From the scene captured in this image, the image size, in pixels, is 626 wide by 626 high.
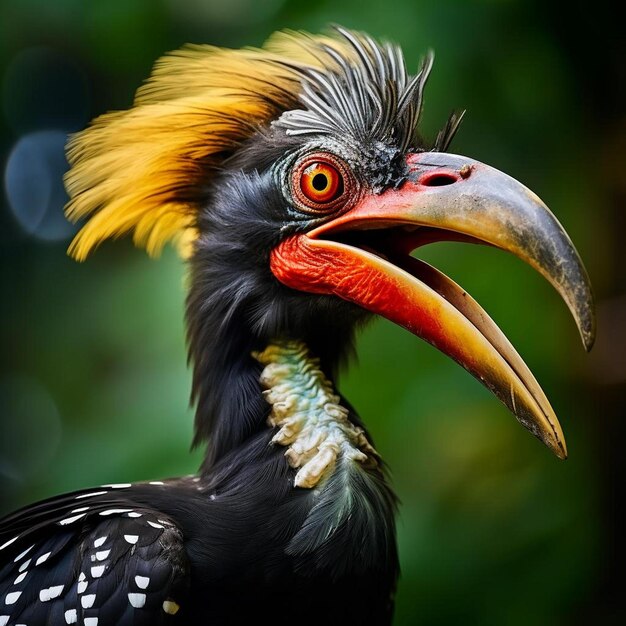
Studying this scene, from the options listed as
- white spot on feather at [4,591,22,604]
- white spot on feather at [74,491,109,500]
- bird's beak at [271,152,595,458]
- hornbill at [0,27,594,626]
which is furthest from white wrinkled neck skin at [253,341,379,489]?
white spot on feather at [4,591,22,604]

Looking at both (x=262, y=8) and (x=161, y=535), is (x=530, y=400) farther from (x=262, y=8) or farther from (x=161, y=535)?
(x=262, y=8)

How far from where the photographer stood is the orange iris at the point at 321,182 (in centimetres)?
209

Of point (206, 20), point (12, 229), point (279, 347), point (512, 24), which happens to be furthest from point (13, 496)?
point (512, 24)

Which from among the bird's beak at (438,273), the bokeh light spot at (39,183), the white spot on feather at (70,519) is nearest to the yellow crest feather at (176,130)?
the bird's beak at (438,273)

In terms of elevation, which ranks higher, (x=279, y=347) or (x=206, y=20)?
(x=206, y=20)

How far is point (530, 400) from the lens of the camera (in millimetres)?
1869

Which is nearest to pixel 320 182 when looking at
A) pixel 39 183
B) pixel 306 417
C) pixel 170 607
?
pixel 306 417

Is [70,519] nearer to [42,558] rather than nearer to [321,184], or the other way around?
[42,558]

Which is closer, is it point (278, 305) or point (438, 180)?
point (438, 180)

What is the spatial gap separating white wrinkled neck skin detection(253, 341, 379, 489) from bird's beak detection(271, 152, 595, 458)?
179 mm

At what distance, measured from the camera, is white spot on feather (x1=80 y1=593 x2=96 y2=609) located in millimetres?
1826

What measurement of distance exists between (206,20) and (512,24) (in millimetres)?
1233

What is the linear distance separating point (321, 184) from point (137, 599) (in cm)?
95

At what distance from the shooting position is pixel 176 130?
2.22 m
